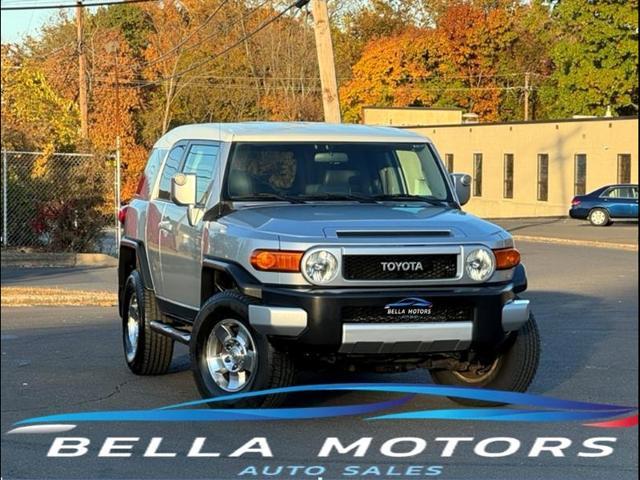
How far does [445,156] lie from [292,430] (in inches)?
2257

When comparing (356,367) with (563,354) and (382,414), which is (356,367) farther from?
(563,354)

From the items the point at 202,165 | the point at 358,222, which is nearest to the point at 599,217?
the point at 202,165

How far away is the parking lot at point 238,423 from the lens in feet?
20.4

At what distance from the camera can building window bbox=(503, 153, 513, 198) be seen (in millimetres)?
58688

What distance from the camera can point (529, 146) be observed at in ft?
186

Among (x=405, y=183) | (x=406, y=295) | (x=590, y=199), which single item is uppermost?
(x=405, y=183)

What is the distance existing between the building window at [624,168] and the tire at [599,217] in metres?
6.70

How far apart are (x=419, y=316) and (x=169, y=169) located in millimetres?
3278

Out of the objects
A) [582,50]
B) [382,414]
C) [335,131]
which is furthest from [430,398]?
[582,50]

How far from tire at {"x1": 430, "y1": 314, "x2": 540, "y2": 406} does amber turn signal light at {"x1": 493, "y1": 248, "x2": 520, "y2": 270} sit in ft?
1.82

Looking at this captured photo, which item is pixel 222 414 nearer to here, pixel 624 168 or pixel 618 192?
pixel 618 192

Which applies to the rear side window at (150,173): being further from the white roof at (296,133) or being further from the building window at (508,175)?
the building window at (508,175)

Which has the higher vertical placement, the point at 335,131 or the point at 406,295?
the point at 335,131

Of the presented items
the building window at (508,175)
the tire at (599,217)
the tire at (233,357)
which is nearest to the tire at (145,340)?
the tire at (233,357)
